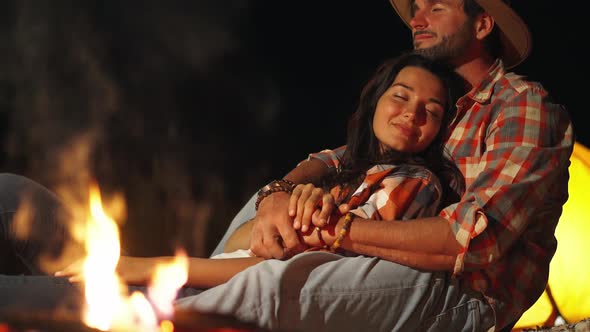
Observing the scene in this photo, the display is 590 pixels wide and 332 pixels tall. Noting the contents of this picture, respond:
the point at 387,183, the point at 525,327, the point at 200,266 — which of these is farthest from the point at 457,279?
the point at 525,327

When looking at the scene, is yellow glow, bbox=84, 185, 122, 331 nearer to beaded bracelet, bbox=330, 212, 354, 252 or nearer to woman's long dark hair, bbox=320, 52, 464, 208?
beaded bracelet, bbox=330, 212, 354, 252

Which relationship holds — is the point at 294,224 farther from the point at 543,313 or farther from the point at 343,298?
the point at 543,313

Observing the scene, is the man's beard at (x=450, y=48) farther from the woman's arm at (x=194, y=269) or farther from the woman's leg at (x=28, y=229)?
the woman's leg at (x=28, y=229)

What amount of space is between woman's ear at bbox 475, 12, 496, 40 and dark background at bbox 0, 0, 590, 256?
4.74ft

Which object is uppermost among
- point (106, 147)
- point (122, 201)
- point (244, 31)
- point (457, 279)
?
point (244, 31)

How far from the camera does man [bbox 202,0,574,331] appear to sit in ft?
5.11

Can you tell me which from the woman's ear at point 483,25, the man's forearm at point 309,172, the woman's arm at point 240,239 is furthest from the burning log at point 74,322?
the woman's ear at point 483,25

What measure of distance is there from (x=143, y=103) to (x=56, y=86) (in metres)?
0.45

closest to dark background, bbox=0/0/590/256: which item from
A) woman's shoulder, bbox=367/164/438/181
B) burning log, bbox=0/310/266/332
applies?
woman's shoulder, bbox=367/164/438/181

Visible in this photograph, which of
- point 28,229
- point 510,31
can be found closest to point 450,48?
point 510,31

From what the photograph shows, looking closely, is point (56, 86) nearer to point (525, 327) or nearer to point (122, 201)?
point (122, 201)

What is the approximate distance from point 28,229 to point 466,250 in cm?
108

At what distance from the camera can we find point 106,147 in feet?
11.7

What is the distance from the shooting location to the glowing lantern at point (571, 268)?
2844 mm
